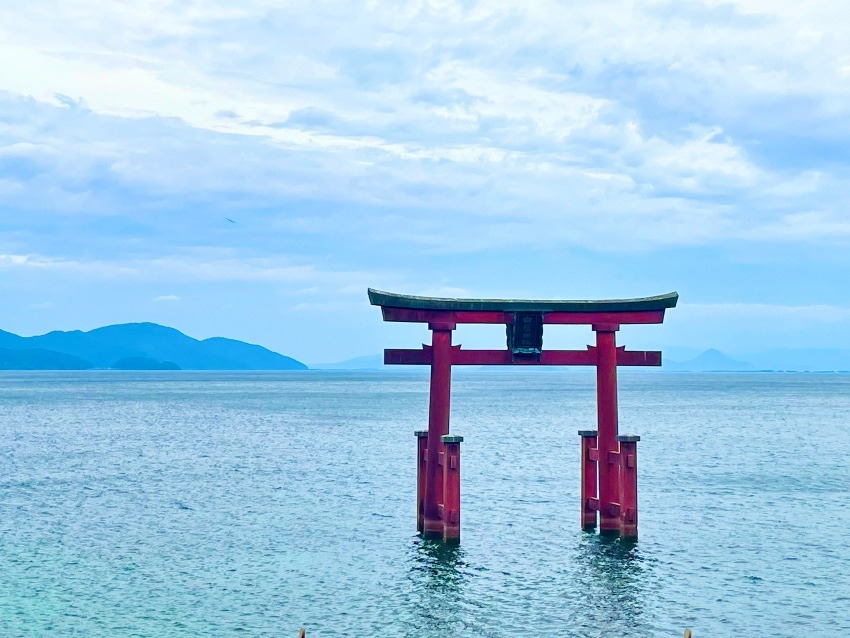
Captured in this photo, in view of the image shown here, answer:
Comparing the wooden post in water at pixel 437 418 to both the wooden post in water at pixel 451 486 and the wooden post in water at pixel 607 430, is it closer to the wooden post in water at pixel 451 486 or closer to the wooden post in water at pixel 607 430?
the wooden post in water at pixel 451 486

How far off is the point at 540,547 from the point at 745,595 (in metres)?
5.45

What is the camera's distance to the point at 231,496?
3356cm

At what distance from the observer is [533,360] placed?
74.2ft

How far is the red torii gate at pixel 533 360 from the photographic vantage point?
70.5ft

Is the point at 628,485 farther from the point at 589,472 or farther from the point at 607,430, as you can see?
the point at 589,472

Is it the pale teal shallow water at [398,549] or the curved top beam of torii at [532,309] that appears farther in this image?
the curved top beam of torii at [532,309]

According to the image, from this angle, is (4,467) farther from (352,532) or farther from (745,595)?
(745,595)

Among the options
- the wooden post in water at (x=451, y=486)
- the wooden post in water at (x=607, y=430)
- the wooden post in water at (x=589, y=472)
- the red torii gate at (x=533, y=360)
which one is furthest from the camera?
the wooden post in water at (x=589, y=472)

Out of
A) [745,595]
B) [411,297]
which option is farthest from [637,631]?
[411,297]

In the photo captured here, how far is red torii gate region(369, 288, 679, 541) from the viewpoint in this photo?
70.5ft

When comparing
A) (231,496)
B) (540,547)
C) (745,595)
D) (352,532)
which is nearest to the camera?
(745,595)

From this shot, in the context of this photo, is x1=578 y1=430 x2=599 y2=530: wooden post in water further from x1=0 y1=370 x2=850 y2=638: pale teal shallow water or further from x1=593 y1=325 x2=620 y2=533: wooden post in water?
x1=0 y1=370 x2=850 y2=638: pale teal shallow water

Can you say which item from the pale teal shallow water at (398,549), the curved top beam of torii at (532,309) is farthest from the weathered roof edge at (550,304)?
the pale teal shallow water at (398,549)

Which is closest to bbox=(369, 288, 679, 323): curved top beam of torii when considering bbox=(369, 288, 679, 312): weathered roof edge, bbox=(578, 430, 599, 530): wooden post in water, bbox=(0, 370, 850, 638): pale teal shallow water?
bbox=(369, 288, 679, 312): weathered roof edge
